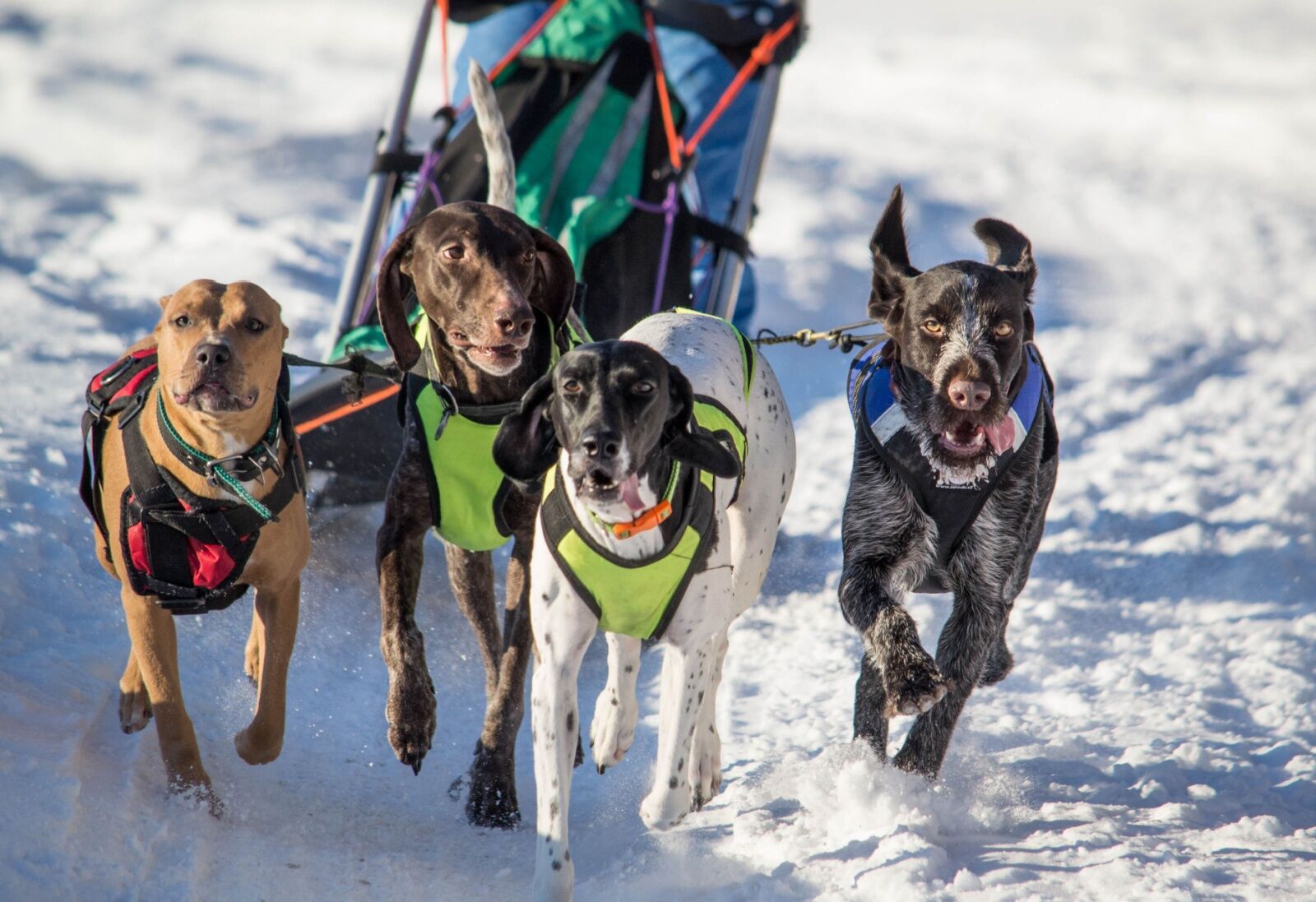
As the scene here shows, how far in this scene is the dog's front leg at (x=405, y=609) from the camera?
11.0 ft

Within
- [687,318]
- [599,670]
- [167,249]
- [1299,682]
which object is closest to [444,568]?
[599,670]

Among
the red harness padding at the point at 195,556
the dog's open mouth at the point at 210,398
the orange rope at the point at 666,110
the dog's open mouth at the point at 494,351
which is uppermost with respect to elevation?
the orange rope at the point at 666,110

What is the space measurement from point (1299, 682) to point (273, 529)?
10.9 feet

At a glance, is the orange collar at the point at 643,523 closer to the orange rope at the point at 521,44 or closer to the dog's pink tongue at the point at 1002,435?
the dog's pink tongue at the point at 1002,435

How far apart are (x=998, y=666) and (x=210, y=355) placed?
2401 millimetres

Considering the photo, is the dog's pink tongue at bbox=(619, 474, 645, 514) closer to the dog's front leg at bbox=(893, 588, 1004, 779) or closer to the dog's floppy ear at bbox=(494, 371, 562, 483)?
the dog's floppy ear at bbox=(494, 371, 562, 483)

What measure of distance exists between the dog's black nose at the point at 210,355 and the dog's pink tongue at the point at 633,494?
940mm

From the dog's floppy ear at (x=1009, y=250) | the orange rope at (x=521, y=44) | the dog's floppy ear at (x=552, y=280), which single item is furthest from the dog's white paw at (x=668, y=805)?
the orange rope at (x=521, y=44)

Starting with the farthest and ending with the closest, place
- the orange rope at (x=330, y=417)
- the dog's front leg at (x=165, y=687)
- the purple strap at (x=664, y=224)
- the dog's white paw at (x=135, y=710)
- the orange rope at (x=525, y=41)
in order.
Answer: the orange rope at (x=525, y=41)
the purple strap at (x=664, y=224)
the orange rope at (x=330, y=417)
the dog's white paw at (x=135, y=710)
the dog's front leg at (x=165, y=687)

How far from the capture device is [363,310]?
533 cm

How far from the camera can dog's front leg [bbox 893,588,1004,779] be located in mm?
3510

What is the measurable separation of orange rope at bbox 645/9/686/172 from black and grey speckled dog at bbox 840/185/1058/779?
1794 mm

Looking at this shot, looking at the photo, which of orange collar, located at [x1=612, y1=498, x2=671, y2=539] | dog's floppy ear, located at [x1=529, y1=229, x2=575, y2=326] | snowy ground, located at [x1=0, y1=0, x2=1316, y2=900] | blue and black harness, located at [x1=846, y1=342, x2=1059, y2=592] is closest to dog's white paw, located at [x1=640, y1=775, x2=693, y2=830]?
snowy ground, located at [x1=0, y1=0, x2=1316, y2=900]

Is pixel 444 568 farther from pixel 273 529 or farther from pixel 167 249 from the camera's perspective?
pixel 167 249
